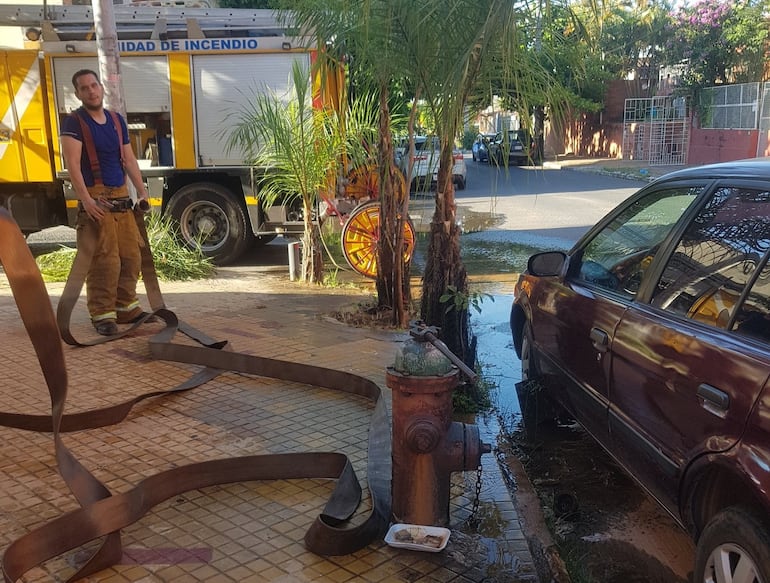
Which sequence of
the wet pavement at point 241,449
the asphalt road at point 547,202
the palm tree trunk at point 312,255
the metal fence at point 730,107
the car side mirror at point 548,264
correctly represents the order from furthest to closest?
the metal fence at point 730,107, the asphalt road at point 547,202, the palm tree trunk at point 312,255, the car side mirror at point 548,264, the wet pavement at point 241,449

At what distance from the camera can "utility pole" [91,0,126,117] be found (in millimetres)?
7770

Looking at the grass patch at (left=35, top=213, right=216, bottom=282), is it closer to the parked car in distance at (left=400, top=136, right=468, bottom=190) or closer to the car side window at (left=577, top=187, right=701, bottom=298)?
the parked car in distance at (left=400, top=136, right=468, bottom=190)

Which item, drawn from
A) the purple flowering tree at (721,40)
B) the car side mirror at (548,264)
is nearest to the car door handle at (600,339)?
the car side mirror at (548,264)

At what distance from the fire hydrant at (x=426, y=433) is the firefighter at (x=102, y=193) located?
148 inches

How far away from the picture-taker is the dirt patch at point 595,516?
3180mm

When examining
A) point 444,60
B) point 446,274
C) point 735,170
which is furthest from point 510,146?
point 735,170

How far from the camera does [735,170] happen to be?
3.02 m

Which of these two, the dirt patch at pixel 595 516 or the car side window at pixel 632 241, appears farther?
the car side window at pixel 632 241

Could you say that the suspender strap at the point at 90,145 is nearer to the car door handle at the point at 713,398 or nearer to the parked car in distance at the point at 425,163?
the parked car in distance at the point at 425,163

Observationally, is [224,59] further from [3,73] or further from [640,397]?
[640,397]

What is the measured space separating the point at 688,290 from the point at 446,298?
2244 millimetres

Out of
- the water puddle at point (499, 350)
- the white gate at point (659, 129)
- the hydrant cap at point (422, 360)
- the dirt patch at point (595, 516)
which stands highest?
the white gate at point (659, 129)

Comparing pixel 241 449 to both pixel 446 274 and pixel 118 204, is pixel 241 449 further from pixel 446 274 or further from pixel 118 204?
pixel 118 204

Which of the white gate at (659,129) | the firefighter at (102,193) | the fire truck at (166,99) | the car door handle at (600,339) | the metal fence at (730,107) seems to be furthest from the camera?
the white gate at (659,129)
